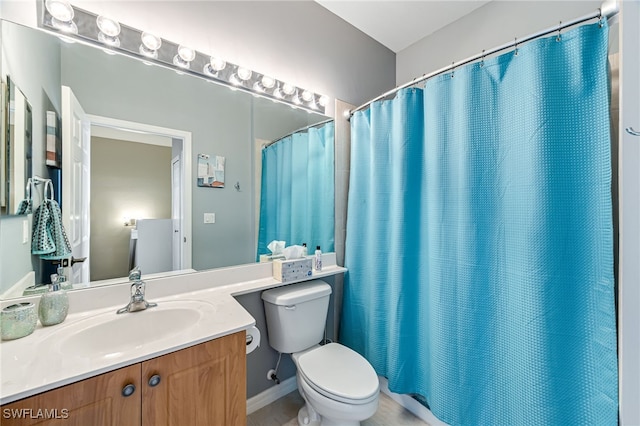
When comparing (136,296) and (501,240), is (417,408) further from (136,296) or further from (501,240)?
(136,296)

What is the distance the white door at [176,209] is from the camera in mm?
1335

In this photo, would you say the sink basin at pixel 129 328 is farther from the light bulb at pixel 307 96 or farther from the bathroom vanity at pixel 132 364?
the light bulb at pixel 307 96

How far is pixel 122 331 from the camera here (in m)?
1.04

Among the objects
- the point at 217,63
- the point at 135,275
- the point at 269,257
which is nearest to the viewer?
the point at 135,275

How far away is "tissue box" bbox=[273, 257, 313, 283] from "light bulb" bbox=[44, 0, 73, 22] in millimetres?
1417

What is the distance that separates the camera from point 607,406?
3.08ft

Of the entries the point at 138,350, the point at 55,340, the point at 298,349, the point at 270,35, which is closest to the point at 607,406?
the point at 298,349

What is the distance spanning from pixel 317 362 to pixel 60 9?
76.4 inches

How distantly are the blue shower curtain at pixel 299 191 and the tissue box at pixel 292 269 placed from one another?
6.1 inches

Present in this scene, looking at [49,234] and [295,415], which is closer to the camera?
[49,234]

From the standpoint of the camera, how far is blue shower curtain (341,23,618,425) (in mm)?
978

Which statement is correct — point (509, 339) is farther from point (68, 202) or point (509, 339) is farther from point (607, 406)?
point (68, 202)

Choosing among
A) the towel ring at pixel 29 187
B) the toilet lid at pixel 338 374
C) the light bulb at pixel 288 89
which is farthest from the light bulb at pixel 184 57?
the toilet lid at pixel 338 374

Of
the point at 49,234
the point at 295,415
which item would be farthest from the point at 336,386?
the point at 49,234
